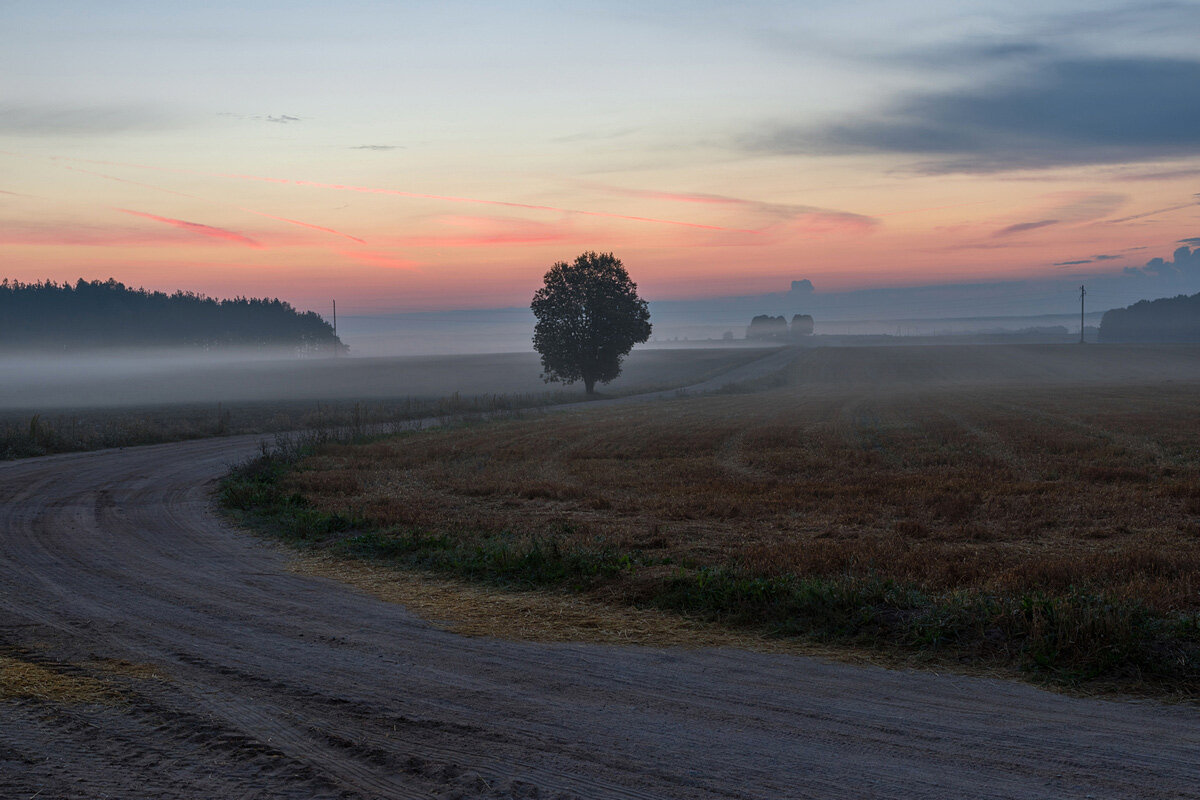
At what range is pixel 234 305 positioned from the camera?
19462 centimetres

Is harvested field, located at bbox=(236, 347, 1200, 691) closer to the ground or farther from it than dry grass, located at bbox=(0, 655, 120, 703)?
closer to the ground

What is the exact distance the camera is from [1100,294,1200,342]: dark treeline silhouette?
166375mm

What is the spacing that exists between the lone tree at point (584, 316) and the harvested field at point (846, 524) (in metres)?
37.1

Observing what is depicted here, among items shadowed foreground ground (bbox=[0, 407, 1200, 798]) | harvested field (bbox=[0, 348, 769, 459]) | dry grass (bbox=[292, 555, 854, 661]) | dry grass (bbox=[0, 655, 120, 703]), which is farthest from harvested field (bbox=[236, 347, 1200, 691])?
harvested field (bbox=[0, 348, 769, 459])

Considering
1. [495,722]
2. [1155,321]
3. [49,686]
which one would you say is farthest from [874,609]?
[1155,321]

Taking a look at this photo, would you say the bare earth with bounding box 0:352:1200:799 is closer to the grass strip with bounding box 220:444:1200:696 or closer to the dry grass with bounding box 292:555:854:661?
the dry grass with bounding box 292:555:854:661

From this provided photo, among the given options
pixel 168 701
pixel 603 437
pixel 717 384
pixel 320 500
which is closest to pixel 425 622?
pixel 168 701

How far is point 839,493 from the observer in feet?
52.6

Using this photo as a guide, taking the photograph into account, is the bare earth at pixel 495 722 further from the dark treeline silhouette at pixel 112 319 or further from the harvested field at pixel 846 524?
the dark treeline silhouette at pixel 112 319

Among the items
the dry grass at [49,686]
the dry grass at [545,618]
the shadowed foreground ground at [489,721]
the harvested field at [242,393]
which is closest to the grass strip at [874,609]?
the dry grass at [545,618]

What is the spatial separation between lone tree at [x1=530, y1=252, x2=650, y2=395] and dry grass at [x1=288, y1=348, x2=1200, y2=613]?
32244mm

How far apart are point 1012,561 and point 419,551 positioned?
8.17 meters

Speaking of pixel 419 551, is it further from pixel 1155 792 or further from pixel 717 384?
pixel 717 384

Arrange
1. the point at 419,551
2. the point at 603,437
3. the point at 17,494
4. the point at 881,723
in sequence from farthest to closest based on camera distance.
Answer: the point at 603,437 → the point at 17,494 → the point at 419,551 → the point at 881,723
